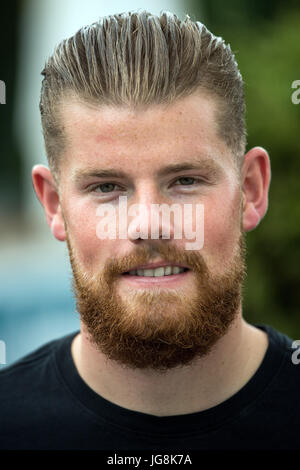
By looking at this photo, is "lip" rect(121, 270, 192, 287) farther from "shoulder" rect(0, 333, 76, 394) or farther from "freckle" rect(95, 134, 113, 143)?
"shoulder" rect(0, 333, 76, 394)

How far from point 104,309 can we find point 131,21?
108 cm

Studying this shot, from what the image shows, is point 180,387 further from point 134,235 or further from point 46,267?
point 46,267

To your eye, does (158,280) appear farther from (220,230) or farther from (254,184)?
(254,184)

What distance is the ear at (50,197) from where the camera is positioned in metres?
2.95

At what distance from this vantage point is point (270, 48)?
16.6 feet

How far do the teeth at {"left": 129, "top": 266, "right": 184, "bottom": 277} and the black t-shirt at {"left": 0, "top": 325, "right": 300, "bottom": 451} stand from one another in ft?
1.83

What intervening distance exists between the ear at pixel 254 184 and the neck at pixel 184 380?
16.3 inches

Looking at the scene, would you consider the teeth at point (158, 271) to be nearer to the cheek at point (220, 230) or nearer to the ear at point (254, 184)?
the cheek at point (220, 230)

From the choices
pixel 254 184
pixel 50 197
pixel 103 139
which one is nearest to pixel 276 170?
pixel 254 184

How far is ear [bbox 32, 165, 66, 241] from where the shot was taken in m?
2.95

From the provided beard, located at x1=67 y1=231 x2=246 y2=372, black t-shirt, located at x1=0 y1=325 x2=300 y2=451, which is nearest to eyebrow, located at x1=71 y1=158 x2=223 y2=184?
beard, located at x1=67 y1=231 x2=246 y2=372

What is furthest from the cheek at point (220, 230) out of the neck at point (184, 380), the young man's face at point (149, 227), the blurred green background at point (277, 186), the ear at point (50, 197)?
the blurred green background at point (277, 186)

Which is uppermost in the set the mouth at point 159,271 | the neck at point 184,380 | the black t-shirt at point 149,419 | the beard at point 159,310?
the mouth at point 159,271
